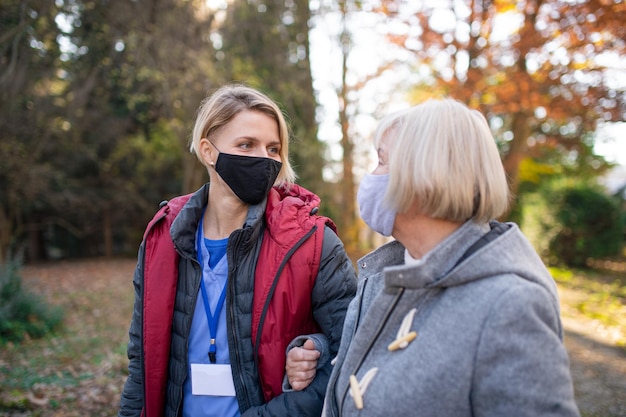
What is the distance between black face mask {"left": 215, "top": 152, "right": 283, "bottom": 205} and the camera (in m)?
2.11

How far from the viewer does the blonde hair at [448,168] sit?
50.9 inches

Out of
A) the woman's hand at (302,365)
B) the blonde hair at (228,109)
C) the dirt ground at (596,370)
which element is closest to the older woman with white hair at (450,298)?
the woman's hand at (302,365)

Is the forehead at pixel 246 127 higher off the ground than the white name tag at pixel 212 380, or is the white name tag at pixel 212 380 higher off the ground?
the forehead at pixel 246 127

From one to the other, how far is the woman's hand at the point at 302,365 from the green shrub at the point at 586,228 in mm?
11916

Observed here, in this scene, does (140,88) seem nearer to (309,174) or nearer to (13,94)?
(13,94)

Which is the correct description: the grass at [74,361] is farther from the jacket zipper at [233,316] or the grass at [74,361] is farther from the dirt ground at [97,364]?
the jacket zipper at [233,316]

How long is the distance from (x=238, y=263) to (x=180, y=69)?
341 inches

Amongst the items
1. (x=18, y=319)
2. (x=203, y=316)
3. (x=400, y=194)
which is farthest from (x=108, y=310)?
(x=400, y=194)

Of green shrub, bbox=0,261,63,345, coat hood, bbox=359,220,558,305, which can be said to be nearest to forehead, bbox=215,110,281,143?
coat hood, bbox=359,220,558,305

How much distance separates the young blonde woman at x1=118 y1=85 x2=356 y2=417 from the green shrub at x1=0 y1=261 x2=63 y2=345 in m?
5.16

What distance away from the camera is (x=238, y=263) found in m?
1.96

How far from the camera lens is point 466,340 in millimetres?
1178

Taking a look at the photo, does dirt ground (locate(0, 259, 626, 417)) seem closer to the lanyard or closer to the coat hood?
the lanyard

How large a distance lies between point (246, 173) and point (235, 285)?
51cm
